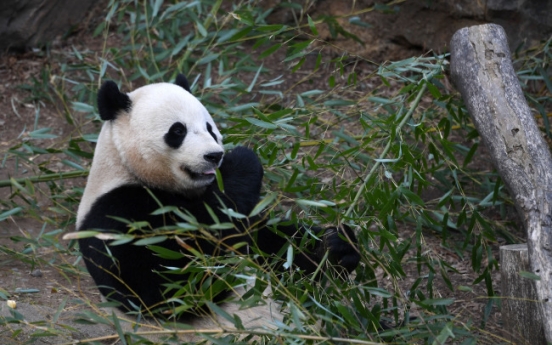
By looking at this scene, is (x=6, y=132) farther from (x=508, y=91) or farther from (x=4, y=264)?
(x=508, y=91)

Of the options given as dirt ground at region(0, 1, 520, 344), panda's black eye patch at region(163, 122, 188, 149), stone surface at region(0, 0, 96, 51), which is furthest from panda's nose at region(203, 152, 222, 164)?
stone surface at region(0, 0, 96, 51)

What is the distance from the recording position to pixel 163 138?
9.80ft

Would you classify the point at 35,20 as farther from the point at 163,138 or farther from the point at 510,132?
the point at 510,132

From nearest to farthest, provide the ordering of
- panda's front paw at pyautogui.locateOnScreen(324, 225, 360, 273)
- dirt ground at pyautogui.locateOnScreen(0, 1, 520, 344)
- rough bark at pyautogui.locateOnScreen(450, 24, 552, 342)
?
rough bark at pyautogui.locateOnScreen(450, 24, 552, 342)
panda's front paw at pyautogui.locateOnScreen(324, 225, 360, 273)
dirt ground at pyautogui.locateOnScreen(0, 1, 520, 344)

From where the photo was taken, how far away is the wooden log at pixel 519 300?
2611mm

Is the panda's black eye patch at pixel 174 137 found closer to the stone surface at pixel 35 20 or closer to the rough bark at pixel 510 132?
the rough bark at pixel 510 132

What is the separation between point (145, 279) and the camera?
286 cm

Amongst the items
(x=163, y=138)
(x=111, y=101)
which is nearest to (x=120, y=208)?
(x=163, y=138)

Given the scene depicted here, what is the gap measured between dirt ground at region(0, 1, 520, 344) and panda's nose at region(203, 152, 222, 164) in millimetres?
638

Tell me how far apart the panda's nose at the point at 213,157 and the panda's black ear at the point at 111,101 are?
41 centimetres

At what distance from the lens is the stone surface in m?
5.65

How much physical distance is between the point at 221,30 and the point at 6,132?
1562 millimetres

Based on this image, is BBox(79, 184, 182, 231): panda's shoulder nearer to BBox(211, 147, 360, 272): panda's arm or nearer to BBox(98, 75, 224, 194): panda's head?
BBox(98, 75, 224, 194): panda's head

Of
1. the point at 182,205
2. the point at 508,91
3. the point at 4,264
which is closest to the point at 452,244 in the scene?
the point at 508,91
